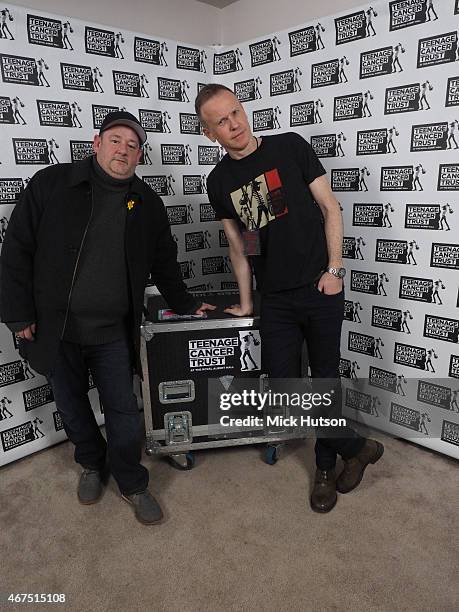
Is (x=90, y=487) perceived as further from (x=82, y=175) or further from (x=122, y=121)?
(x=122, y=121)

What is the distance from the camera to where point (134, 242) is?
1.72 meters

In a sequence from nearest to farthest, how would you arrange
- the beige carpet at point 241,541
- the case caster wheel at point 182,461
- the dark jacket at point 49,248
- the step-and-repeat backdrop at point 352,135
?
the beige carpet at point 241,541
the dark jacket at point 49,248
the step-and-repeat backdrop at point 352,135
the case caster wheel at point 182,461

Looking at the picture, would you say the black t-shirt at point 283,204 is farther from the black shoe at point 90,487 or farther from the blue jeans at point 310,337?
the black shoe at point 90,487

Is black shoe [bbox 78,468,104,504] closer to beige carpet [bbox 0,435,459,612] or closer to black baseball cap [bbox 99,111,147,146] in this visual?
beige carpet [bbox 0,435,459,612]

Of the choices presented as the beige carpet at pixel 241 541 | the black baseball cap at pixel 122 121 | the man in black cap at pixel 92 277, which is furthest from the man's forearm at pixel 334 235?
the beige carpet at pixel 241 541

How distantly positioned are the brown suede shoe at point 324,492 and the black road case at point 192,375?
0.30 metres

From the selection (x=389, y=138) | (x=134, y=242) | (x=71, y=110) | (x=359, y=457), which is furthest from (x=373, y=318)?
(x=71, y=110)

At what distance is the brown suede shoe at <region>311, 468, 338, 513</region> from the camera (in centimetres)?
185

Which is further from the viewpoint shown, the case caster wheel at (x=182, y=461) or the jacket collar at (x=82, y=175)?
the case caster wheel at (x=182, y=461)

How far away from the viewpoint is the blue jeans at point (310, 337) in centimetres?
178

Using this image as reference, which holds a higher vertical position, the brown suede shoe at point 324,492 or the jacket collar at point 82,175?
the jacket collar at point 82,175

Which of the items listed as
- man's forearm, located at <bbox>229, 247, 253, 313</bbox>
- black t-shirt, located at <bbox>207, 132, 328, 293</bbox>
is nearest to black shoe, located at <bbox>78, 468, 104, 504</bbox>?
man's forearm, located at <bbox>229, 247, 253, 313</bbox>

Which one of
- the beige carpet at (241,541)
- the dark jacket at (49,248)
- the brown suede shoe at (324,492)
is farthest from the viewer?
the brown suede shoe at (324,492)

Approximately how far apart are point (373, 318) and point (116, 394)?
132 cm
